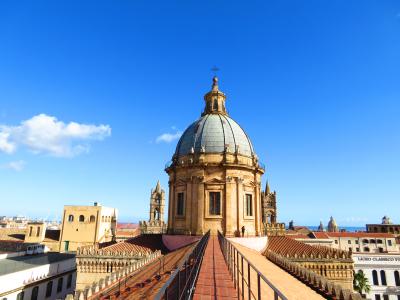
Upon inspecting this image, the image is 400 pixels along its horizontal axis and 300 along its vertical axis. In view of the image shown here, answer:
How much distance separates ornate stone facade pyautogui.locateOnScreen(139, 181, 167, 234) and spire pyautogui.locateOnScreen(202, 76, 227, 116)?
2720 cm

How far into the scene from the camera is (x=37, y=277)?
30.5m

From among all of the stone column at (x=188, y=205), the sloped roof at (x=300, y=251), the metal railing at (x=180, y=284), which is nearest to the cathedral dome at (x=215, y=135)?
the stone column at (x=188, y=205)

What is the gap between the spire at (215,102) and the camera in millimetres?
32094

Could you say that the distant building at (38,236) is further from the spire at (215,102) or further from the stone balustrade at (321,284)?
the stone balustrade at (321,284)

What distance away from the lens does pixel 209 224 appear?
82.1 feet

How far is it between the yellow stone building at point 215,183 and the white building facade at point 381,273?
29.3 meters

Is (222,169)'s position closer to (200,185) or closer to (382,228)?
(200,185)

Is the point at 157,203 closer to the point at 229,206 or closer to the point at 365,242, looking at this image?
the point at 229,206

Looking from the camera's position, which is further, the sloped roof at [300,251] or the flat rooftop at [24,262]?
the flat rooftop at [24,262]

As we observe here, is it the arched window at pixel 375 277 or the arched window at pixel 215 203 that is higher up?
the arched window at pixel 215 203

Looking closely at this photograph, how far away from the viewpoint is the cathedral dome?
27.6 meters

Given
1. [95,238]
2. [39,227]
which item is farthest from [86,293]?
[39,227]

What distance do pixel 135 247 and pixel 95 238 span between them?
29968 millimetres

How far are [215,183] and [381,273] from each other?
124 feet
